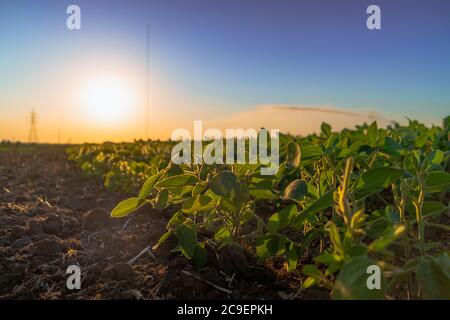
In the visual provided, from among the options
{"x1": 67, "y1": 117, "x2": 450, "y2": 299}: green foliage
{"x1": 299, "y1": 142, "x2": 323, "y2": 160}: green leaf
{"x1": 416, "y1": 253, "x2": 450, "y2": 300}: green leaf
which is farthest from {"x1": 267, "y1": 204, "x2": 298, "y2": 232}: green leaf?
{"x1": 416, "y1": 253, "x2": 450, "y2": 300}: green leaf

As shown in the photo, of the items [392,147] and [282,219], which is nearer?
[282,219]

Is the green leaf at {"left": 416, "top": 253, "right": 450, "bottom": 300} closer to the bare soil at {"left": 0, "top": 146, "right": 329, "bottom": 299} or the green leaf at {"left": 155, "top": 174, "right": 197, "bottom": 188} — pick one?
the bare soil at {"left": 0, "top": 146, "right": 329, "bottom": 299}

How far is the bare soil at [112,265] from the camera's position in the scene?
190cm

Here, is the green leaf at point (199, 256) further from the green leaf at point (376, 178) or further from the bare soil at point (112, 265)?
the green leaf at point (376, 178)

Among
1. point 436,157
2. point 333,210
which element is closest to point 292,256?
point 333,210

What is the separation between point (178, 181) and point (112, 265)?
56 centimetres

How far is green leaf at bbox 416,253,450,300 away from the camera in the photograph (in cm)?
132

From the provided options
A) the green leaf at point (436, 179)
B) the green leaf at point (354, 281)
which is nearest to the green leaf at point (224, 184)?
the green leaf at point (354, 281)

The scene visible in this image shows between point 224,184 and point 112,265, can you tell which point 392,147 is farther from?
point 112,265

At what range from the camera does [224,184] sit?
5.65 ft

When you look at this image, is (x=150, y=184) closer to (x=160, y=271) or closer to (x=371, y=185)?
(x=160, y=271)

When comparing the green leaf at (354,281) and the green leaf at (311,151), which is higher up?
the green leaf at (311,151)

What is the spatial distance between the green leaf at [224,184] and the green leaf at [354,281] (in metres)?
0.56
